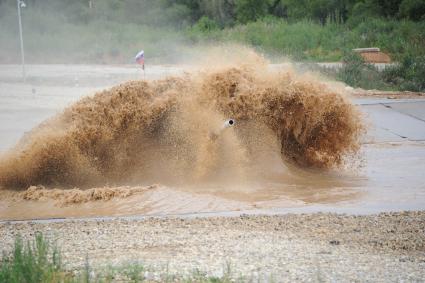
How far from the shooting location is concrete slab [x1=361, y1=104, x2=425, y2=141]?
1616 centimetres

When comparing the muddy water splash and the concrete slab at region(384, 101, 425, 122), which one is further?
the concrete slab at region(384, 101, 425, 122)

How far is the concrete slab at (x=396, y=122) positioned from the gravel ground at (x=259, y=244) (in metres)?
7.41

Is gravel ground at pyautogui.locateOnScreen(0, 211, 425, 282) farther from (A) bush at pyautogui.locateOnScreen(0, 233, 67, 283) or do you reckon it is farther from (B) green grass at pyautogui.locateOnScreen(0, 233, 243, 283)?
(A) bush at pyautogui.locateOnScreen(0, 233, 67, 283)

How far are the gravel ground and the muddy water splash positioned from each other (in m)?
2.77

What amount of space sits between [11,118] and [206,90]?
27.6 feet

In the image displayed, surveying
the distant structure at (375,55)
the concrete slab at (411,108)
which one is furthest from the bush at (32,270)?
the distant structure at (375,55)

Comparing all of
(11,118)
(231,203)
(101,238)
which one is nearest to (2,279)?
(101,238)

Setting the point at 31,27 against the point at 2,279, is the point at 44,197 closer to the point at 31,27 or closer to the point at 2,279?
the point at 2,279

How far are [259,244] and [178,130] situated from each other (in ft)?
16.8

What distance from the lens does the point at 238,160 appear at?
469 inches

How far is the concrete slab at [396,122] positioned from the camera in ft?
53.0

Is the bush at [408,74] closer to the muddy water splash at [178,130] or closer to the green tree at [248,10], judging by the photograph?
the muddy water splash at [178,130]

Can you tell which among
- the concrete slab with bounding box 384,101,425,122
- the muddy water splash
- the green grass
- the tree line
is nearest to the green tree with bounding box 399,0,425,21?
the tree line

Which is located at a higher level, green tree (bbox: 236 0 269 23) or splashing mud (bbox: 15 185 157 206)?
green tree (bbox: 236 0 269 23)
